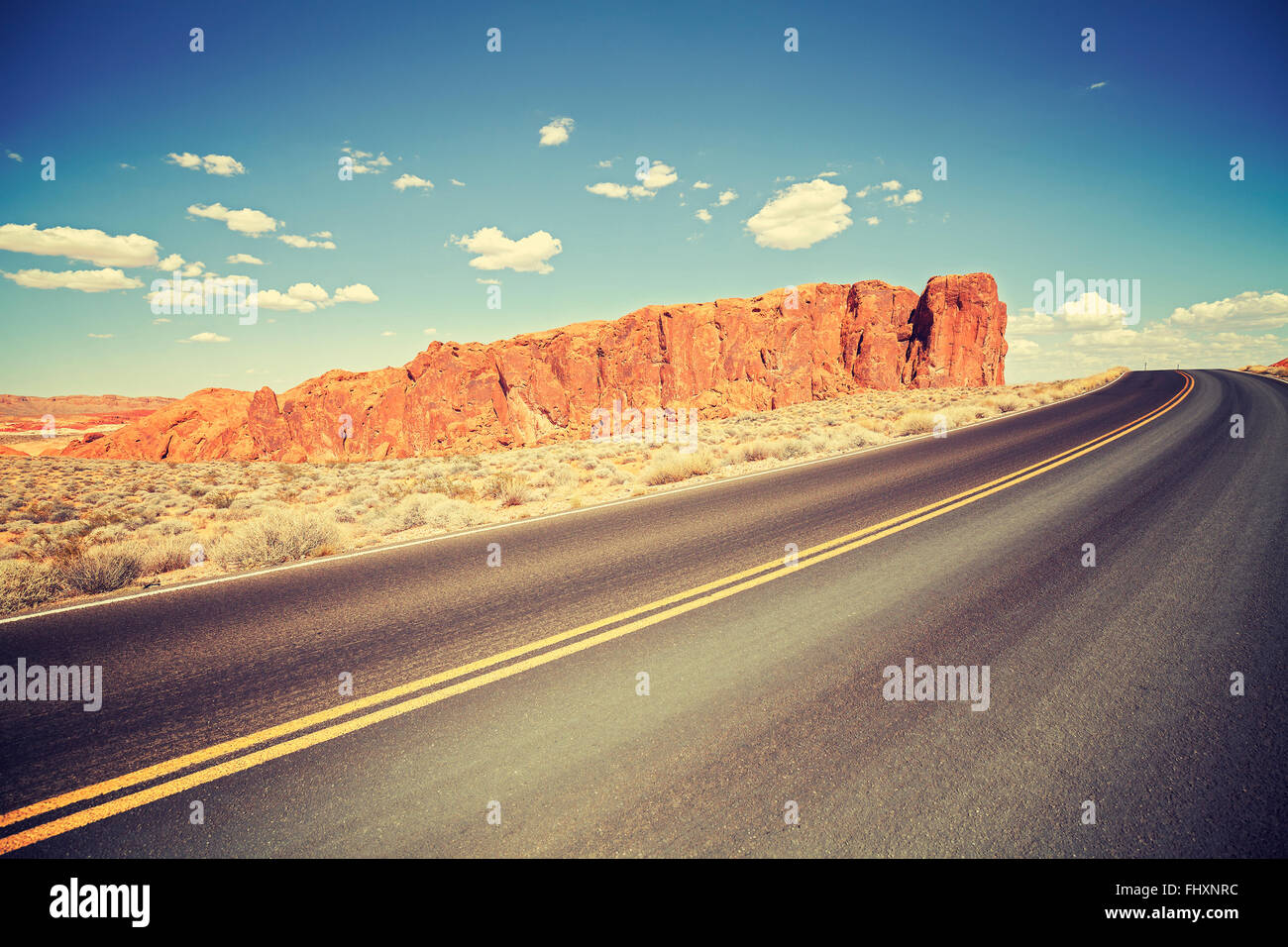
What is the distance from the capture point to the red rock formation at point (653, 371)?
68.9m

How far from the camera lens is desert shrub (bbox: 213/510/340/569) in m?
6.77

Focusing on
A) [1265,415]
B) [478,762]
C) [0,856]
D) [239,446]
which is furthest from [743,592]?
[239,446]

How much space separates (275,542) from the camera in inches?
276

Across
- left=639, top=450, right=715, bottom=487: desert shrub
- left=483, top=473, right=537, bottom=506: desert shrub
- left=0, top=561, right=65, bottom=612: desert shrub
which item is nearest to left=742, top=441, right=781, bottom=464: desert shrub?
left=639, top=450, right=715, bottom=487: desert shrub

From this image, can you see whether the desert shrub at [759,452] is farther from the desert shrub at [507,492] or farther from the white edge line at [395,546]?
the desert shrub at [507,492]

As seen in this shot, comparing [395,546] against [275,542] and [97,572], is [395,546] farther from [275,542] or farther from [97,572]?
[97,572]

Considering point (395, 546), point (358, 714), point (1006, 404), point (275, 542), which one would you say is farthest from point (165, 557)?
point (1006, 404)

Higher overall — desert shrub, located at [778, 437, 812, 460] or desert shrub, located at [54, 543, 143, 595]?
desert shrub, located at [778, 437, 812, 460]

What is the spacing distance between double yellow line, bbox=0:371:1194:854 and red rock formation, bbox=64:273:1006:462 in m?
65.5

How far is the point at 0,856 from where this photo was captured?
7.47ft

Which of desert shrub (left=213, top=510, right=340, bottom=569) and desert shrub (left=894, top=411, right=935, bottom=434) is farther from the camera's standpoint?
desert shrub (left=894, top=411, right=935, bottom=434)

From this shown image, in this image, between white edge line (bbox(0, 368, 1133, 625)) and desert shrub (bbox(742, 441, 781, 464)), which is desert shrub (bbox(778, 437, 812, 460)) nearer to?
desert shrub (bbox(742, 441, 781, 464))

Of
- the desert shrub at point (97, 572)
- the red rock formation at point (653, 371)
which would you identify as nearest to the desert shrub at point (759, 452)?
the desert shrub at point (97, 572)

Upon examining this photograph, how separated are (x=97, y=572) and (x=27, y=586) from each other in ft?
1.78
